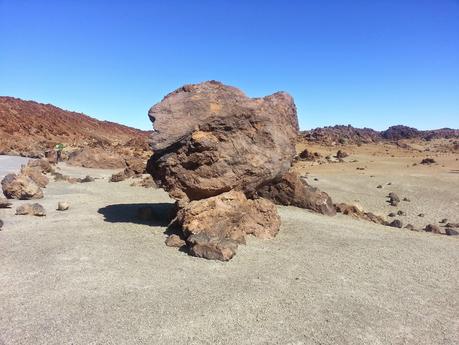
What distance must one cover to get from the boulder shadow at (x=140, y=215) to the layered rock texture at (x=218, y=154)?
0.92m

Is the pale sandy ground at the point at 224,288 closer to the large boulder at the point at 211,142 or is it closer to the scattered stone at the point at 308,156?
the large boulder at the point at 211,142

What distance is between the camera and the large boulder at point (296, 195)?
11430mm

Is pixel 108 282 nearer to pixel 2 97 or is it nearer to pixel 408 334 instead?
pixel 408 334

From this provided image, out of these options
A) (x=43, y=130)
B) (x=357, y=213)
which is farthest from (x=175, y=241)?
(x=43, y=130)

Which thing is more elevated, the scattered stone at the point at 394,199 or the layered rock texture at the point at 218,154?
the layered rock texture at the point at 218,154

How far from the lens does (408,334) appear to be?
4664 mm

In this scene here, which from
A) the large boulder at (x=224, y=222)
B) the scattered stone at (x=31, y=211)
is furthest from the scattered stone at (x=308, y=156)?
the scattered stone at (x=31, y=211)

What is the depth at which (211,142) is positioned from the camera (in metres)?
8.29

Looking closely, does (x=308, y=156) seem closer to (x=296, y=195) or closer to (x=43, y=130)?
(x=296, y=195)

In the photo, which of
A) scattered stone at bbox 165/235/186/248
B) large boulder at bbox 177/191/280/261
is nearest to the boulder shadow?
large boulder at bbox 177/191/280/261

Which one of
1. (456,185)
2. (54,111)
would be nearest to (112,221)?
(456,185)

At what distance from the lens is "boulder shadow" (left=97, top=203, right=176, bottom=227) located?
9.30 m

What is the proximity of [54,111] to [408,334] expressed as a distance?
2638 inches

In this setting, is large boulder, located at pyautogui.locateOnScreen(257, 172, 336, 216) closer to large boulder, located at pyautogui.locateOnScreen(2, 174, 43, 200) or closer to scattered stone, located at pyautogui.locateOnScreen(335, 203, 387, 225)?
scattered stone, located at pyautogui.locateOnScreen(335, 203, 387, 225)
